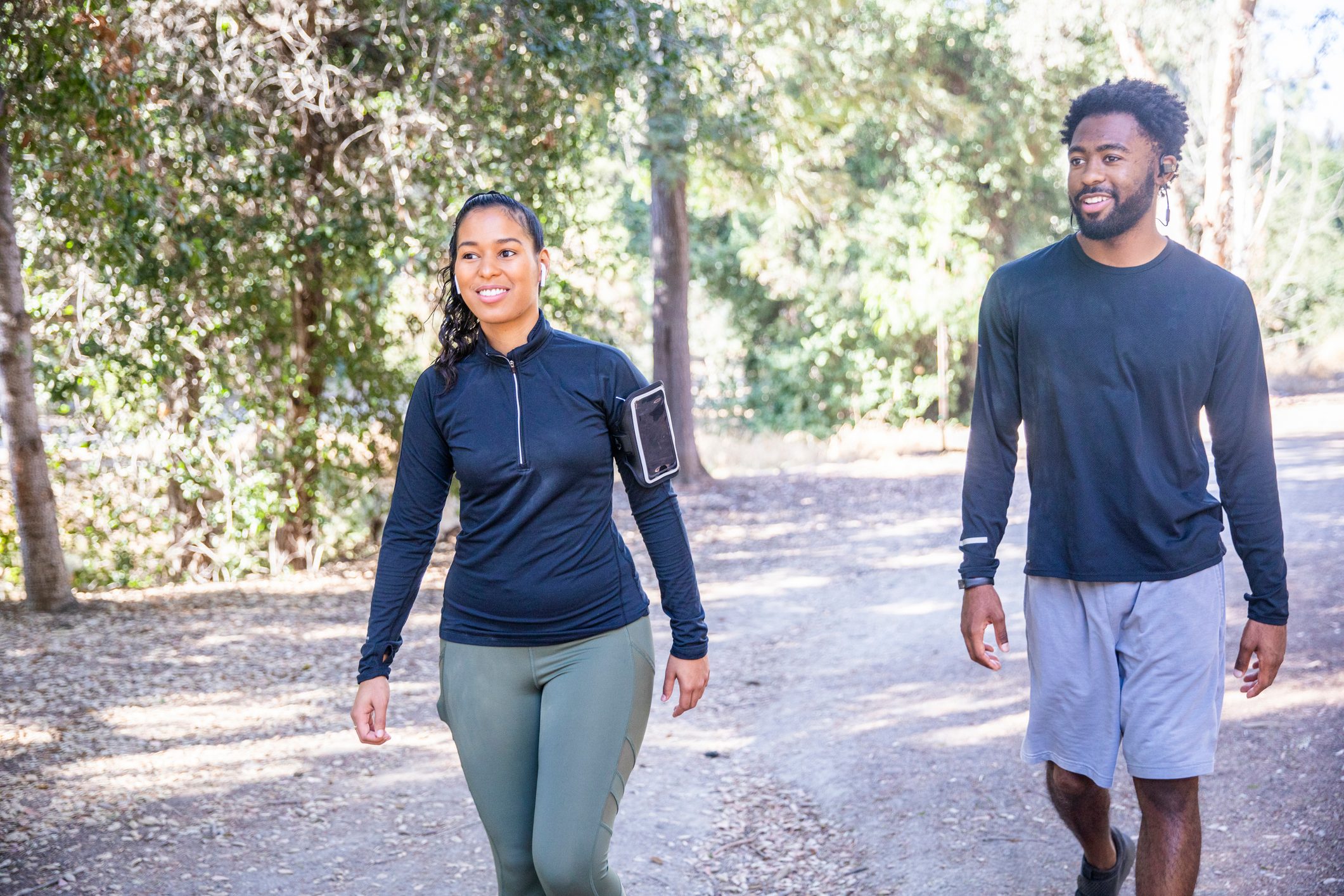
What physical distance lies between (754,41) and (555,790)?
38.6ft

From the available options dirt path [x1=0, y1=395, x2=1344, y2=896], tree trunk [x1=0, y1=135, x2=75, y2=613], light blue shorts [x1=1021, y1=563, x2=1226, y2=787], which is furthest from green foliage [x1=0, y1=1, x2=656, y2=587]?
light blue shorts [x1=1021, y1=563, x2=1226, y2=787]

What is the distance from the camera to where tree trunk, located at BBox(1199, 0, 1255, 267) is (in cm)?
1209

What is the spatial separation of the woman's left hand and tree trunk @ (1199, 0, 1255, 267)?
1060cm

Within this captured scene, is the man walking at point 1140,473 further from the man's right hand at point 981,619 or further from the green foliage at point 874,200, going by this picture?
the green foliage at point 874,200

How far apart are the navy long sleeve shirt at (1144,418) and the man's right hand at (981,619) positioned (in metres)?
0.15

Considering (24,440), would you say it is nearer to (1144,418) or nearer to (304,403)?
(304,403)

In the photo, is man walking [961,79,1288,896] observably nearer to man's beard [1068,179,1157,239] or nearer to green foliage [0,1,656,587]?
man's beard [1068,179,1157,239]

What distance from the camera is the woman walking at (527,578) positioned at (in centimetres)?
278

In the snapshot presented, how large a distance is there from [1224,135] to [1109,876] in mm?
11243

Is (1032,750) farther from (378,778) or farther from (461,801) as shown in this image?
(378,778)

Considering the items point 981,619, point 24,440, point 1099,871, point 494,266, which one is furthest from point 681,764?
point 24,440

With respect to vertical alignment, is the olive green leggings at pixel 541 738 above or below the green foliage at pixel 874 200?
below

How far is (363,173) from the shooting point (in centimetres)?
869

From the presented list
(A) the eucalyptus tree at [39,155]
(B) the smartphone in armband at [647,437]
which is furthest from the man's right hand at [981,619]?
(A) the eucalyptus tree at [39,155]
